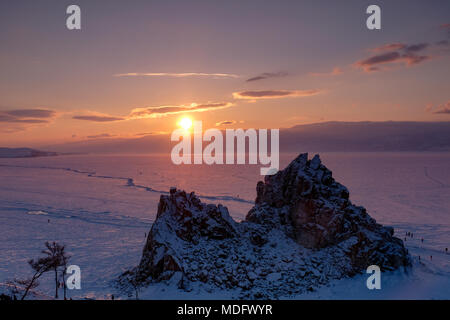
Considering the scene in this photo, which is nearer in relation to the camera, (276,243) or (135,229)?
(276,243)

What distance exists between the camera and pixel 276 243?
3684 centimetres

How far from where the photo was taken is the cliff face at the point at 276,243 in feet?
105

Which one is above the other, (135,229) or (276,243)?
(276,243)

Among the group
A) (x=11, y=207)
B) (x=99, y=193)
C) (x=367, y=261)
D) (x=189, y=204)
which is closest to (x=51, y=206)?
(x=11, y=207)

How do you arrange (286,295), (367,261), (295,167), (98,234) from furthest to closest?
1. (98,234)
2. (295,167)
3. (367,261)
4. (286,295)

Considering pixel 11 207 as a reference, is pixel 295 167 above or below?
above

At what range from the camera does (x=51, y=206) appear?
8388cm

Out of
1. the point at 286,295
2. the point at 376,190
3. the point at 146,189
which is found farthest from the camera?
the point at 146,189

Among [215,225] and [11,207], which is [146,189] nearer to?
[11,207]

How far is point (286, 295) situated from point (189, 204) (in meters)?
14.7

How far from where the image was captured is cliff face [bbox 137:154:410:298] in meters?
31.9
